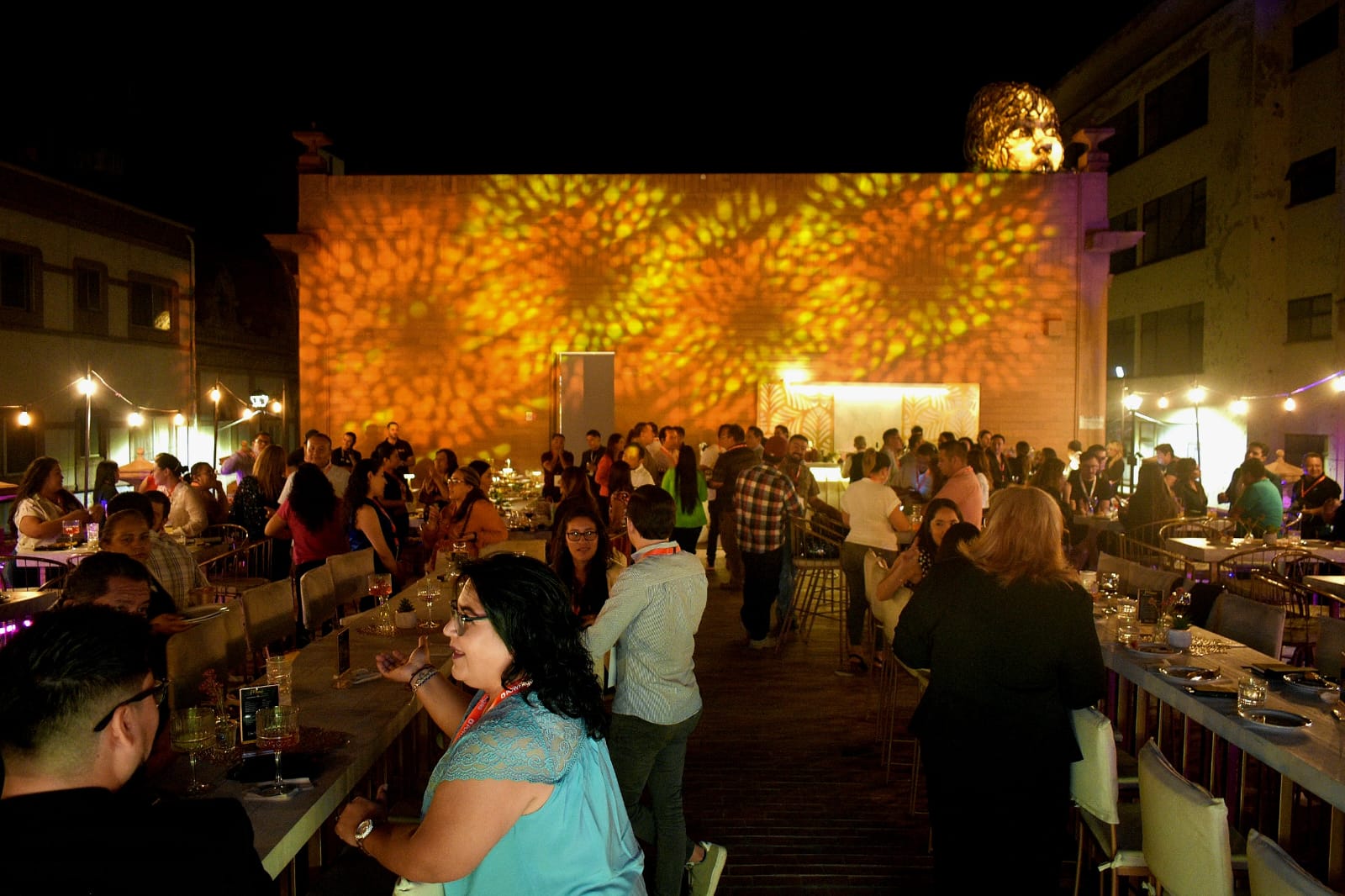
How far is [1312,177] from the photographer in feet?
59.9

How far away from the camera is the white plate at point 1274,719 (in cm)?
341

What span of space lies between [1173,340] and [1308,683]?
21.3 metres

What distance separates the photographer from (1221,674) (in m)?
4.16

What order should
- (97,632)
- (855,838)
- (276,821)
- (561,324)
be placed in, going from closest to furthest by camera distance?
(97,632), (276,821), (855,838), (561,324)

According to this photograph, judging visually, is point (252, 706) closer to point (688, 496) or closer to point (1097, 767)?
point (1097, 767)

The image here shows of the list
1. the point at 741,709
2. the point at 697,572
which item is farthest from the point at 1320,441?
the point at 697,572

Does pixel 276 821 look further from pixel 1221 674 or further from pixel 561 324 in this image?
pixel 561 324

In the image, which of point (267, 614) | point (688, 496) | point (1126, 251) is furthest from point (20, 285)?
point (1126, 251)

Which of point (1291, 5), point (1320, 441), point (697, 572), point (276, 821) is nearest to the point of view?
point (276, 821)

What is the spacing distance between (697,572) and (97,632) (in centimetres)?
218

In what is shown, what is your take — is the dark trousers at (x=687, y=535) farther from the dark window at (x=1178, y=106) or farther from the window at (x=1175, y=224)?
the dark window at (x=1178, y=106)

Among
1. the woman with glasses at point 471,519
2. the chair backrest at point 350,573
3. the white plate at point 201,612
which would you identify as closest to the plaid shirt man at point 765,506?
the woman with glasses at point 471,519

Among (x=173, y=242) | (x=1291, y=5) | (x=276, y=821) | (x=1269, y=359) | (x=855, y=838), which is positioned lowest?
(x=855, y=838)

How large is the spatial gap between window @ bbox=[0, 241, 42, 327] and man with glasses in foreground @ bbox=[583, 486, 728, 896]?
17967mm
